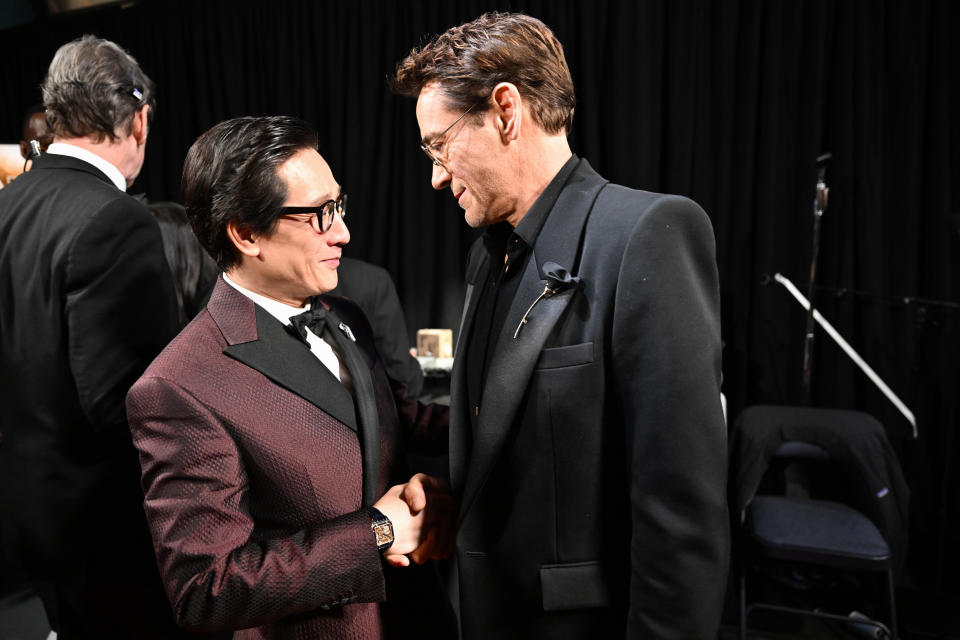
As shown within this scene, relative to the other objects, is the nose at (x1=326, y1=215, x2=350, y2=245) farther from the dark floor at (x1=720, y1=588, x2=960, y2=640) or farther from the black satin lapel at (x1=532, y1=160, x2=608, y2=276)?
the dark floor at (x1=720, y1=588, x2=960, y2=640)

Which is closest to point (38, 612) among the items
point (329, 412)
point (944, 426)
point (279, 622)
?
point (279, 622)

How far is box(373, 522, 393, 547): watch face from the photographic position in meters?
1.14

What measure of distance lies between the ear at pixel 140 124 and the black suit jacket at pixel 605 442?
4.37ft

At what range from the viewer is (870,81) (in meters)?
3.38

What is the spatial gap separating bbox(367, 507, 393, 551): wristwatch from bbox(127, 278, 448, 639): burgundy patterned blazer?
0.01 m

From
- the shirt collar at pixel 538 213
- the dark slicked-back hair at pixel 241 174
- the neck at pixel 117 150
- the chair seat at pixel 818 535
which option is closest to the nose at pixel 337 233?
the dark slicked-back hair at pixel 241 174

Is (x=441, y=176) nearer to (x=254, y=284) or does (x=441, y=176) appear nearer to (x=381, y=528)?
(x=254, y=284)

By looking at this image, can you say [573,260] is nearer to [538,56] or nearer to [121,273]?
[538,56]

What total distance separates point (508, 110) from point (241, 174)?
1.65 ft

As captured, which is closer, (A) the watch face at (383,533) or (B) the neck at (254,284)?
(A) the watch face at (383,533)

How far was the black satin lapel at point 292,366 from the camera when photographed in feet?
3.84

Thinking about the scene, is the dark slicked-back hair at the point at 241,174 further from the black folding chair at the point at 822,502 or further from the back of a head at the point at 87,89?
the black folding chair at the point at 822,502

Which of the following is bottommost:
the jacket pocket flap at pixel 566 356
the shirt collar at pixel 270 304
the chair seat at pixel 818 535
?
the chair seat at pixel 818 535

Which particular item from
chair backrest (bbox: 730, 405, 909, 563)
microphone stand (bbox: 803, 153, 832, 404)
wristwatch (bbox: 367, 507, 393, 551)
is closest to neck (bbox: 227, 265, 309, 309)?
wristwatch (bbox: 367, 507, 393, 551)
